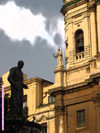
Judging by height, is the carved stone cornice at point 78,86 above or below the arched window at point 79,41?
below

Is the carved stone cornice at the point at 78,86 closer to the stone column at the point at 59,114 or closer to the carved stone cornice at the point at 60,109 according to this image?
the stone column at the point at 59,114

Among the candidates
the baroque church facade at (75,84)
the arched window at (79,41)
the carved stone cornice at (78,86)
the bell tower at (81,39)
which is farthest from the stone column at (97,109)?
the arched window at (79,41)

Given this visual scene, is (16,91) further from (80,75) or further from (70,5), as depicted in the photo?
(70,5)

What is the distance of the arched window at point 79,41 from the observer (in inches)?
1410

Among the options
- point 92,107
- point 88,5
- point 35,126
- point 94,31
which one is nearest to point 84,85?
point 92,107

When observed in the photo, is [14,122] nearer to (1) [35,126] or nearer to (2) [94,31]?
(1) [35,126]

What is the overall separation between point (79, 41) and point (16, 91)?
73.9 ft

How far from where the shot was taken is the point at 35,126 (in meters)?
13.8

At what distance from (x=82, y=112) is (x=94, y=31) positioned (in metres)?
6.66

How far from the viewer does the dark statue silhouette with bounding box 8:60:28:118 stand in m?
13.8

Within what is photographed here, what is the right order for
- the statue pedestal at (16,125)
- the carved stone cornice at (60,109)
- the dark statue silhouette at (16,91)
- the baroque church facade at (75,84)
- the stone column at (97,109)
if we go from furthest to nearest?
the carved stone cornice at (60,109)
the baroque church facade at (75,84)
the stone column at (97,109)
the dark statue silhouette at (16,91)
the statue pedestal at (16,125)

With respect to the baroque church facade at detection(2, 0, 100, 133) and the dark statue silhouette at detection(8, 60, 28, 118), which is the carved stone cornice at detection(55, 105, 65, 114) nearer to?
the baroque church facade at detection(2, 0, 100, 133)

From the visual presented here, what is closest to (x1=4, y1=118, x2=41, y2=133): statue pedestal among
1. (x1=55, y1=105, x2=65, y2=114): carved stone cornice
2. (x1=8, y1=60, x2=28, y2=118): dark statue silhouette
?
(x1=8, y1=60, x2=28, y2=118): dark statue silhouette

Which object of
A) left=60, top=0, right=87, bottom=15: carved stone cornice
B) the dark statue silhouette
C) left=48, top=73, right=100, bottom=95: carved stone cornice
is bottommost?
the dark statue silhouette
